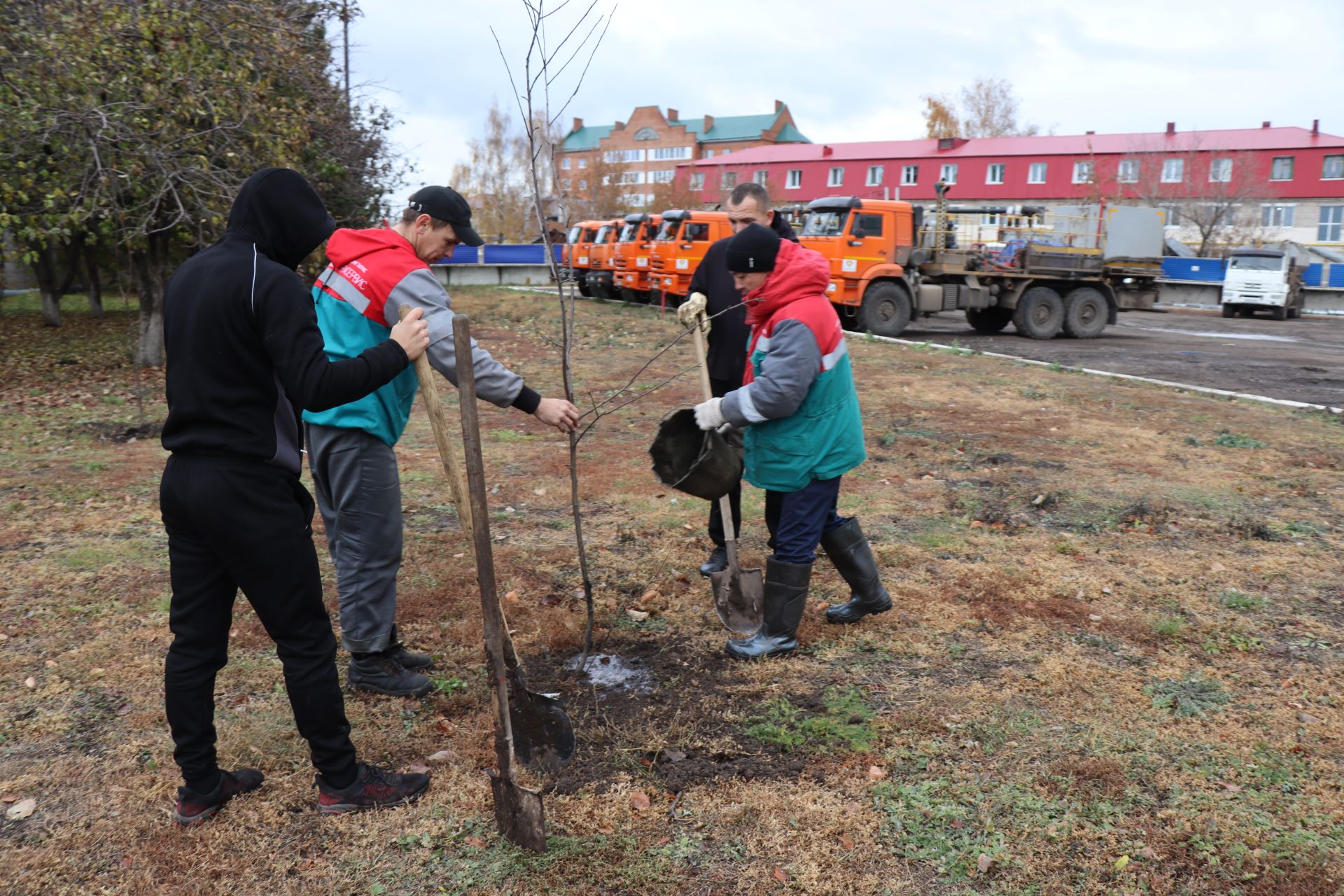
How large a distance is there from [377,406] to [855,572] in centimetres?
221

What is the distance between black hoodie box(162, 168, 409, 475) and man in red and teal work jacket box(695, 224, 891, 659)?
64.6 inches

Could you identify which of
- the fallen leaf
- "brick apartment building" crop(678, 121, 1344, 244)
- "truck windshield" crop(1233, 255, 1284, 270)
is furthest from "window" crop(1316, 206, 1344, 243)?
the fallen leaf

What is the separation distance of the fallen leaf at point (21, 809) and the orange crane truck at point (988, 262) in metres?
15.4

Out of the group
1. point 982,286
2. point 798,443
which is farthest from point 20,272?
point 798,443

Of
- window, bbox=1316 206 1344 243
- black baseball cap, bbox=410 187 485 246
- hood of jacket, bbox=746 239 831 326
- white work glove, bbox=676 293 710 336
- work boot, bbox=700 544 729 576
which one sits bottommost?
work boot, bbox=700 544 729 576

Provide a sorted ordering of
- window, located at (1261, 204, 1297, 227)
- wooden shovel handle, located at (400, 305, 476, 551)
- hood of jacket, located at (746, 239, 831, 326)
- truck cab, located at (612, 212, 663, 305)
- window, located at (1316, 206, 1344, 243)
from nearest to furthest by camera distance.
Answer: wooden shovel handle, located at (400, 305, 476, 551)
hood of jacket, located at (746, 239, 831, 326)
truck cab, located at (612, 212, 663, 305)
window, located at (1316, 206, 1344, 243)
window, located at (1261, 204, 1297, 227)

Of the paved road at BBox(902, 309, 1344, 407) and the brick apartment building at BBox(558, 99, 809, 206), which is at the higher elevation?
the brick apartment building at BBox(558, 99, 809, 206)

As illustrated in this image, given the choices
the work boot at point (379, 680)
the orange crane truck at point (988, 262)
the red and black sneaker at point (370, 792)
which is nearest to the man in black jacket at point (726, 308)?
the work boot at point (379, 680)

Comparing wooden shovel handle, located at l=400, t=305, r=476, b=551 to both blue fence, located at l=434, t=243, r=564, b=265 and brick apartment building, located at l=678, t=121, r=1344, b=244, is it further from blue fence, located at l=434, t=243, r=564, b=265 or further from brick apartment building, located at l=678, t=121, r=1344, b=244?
brick apartment building, located at l=678, t=121, r=1344, b=244

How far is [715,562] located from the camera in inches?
198

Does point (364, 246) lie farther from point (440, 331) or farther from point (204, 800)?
point (204, 800)

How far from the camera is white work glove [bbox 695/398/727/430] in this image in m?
3.90

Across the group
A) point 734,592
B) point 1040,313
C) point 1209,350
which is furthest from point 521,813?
point 1040,313

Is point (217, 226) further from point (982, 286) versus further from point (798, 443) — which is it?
point (982, 286)
